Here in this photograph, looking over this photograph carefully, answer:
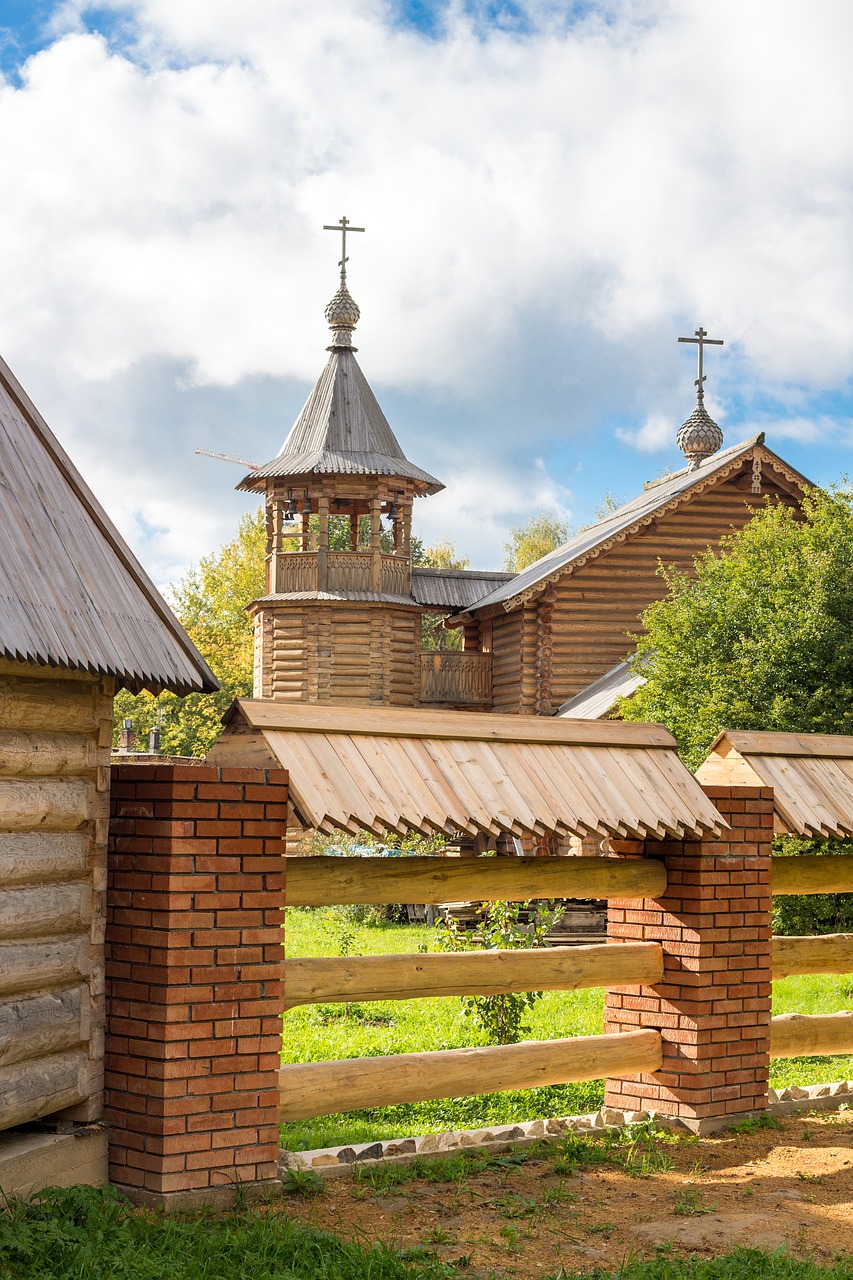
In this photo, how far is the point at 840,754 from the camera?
27.9ft

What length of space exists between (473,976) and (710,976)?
1.45m

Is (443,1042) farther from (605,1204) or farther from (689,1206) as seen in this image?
(689,1206)

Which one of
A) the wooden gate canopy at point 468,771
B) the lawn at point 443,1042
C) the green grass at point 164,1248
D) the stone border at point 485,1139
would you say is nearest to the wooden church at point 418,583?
the lawn at point 443,1042

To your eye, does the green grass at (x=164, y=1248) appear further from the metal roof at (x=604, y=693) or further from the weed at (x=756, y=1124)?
the metal roof at (x=604, y=693)

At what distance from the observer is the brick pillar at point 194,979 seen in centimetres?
559

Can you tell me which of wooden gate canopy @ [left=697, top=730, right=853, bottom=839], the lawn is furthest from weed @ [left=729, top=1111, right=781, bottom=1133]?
the lawn

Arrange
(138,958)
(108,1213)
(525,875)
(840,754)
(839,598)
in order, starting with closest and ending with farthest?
(108,1213)
(138,958)
(525,875)
(840,754)
(839,598)

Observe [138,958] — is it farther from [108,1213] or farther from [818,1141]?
[818,1141]

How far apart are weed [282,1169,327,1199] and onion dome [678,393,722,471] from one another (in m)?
30.1

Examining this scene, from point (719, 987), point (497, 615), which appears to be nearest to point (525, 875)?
point (719, 987)

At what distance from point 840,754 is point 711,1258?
12.9 feet

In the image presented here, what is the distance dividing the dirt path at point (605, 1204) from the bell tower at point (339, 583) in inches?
852

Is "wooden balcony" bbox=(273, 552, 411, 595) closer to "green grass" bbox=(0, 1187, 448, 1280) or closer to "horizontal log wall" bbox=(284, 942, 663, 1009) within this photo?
"horizontal log wall" bbox=(284, 942, 663, 1009)

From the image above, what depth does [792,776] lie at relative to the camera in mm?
8109
